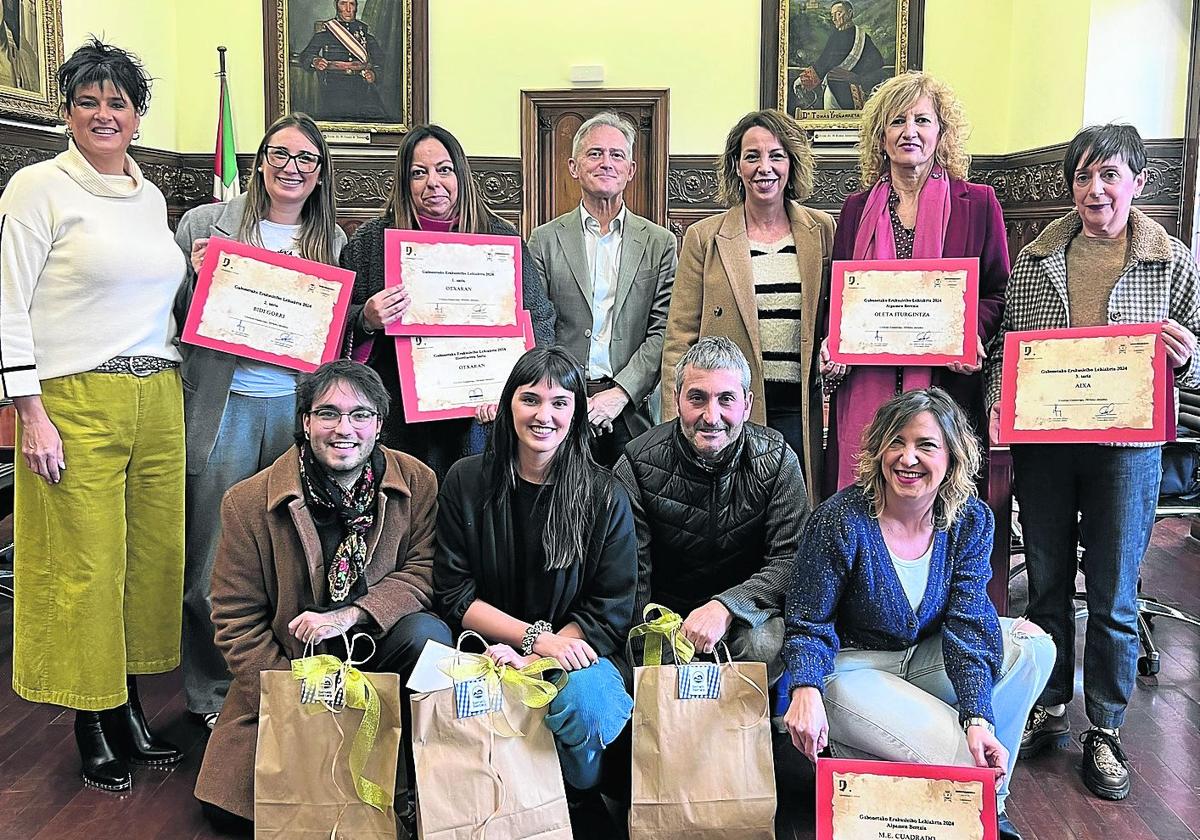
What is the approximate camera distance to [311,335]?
2.83m

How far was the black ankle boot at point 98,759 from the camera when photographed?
2.71m

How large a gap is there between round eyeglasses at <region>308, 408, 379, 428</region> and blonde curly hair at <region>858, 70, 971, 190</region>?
61.3 inches

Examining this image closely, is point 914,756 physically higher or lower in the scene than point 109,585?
lower

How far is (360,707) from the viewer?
7.34 feet

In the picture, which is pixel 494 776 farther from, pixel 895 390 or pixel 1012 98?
pixel 1012 98

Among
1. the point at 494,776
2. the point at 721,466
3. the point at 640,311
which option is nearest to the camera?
the point at 494,776

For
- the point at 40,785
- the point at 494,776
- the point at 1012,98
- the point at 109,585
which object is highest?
the point at 1012,98

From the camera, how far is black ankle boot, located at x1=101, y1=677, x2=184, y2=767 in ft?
9.21

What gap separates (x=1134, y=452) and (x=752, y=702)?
1197 millimetres

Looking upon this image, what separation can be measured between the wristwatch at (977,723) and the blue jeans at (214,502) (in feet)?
6.15

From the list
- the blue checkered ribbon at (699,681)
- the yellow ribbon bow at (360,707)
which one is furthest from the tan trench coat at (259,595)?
the blue checkered ribbon at (699,681)

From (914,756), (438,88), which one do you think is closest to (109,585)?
(914,756)

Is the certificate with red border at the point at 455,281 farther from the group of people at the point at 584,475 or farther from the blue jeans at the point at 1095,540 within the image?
the blue jeans at the point at 1095,540
